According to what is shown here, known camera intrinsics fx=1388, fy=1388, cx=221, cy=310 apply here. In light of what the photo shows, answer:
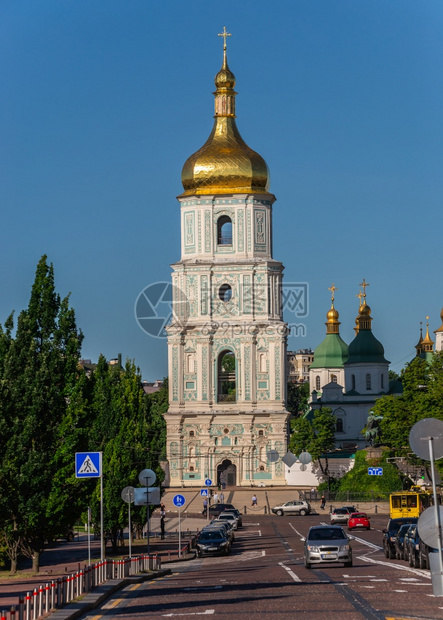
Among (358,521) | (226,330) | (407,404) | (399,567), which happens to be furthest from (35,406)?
(226,330)

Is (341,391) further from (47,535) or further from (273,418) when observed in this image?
(47,535)

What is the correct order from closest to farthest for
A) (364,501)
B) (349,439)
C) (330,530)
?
(330,530)
(364,501)
(349,439)

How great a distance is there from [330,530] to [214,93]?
8113 centimetres

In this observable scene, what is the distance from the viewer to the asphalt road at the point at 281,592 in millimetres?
24344

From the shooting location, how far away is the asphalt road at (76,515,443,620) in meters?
24.3

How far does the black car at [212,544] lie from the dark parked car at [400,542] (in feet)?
27.6

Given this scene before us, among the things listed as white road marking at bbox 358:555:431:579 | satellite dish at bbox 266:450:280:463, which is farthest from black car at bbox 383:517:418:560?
satellite dish at bbox 266:450:280:463

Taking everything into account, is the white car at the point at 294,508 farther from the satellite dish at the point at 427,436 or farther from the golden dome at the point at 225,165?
the satellite dish at the point at 427,436

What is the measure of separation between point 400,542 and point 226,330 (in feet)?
226

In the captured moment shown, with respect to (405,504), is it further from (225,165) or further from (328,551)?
(225,165)

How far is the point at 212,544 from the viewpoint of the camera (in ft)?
159

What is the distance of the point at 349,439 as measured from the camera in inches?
5645

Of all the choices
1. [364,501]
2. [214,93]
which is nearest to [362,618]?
[364,501]

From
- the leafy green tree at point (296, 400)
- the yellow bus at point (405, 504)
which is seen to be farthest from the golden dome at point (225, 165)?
the leafy green tree at point (296, 400)
